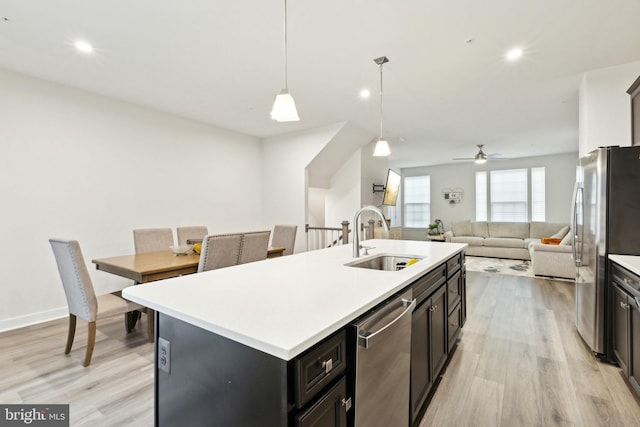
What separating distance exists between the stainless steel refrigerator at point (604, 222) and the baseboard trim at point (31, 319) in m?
5.41

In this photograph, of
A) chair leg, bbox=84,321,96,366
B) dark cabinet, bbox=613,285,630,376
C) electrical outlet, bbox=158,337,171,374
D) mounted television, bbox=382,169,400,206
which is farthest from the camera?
mounted television, bbox=382,169,400,206

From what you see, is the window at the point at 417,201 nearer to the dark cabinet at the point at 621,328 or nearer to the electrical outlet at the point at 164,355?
the dark cabinet at the point at 621,328

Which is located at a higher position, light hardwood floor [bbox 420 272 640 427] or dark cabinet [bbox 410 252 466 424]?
dark cabinet [bbox 410 252 466 424]

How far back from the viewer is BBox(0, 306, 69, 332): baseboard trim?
311cm

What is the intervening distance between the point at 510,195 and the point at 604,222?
22.8ft

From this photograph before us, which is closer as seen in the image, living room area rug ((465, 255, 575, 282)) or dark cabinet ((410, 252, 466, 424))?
dark cabinet ((410, 252, 466, 424))

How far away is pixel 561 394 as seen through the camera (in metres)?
1.98

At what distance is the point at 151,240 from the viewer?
362 centimetres

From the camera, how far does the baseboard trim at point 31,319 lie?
10.2 feet

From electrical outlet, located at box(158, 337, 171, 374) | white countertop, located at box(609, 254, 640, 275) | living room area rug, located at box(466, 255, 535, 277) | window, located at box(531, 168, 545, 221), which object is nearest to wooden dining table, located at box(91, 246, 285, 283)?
electrical outlet, located at box(158, 337, 171, 374)

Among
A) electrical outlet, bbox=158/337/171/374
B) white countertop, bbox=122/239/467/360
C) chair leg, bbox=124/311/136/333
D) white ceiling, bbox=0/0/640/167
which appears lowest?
chair leg, bbox=124/311/136/333

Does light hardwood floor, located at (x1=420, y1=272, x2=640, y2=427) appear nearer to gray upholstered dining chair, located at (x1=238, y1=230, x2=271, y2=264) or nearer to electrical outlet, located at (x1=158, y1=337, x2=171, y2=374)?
electrical outlet, located at (x1=158, y1=337, x2=171, y2=374)
